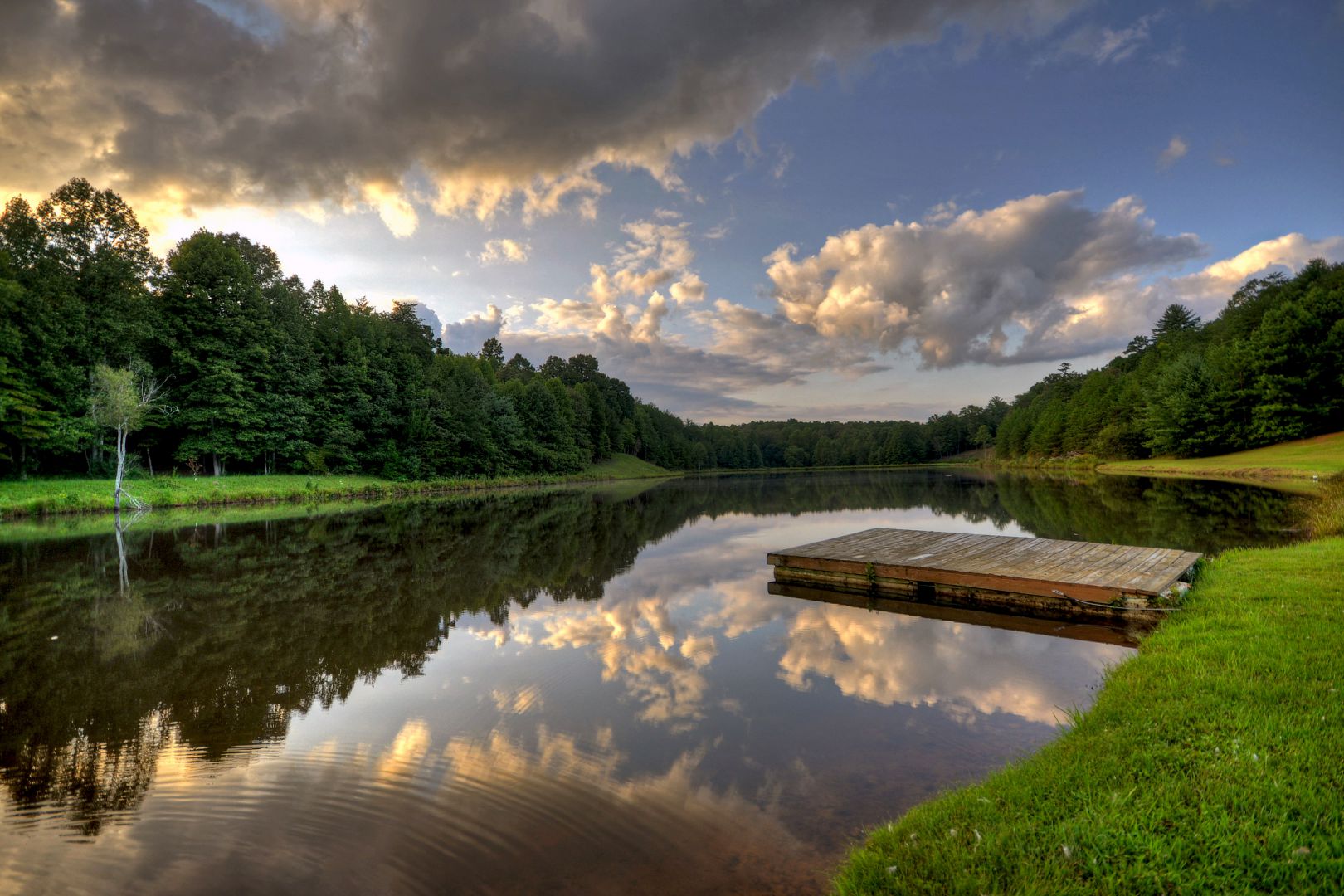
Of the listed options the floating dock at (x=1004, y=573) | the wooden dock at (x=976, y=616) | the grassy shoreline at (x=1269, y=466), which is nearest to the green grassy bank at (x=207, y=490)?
the wooden dock at (x=976, y=616)

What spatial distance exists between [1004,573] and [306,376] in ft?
152

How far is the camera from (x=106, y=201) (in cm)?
3278

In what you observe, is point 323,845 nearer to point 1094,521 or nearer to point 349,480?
point 1094,521

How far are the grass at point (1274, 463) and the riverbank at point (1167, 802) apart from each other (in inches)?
1392

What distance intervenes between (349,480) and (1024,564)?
41.8 meters

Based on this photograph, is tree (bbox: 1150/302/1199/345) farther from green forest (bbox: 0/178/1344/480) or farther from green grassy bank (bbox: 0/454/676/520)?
green grassy bank (bbox: 0/454/676/520)

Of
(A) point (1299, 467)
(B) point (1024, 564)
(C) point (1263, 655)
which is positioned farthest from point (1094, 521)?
(A) point (1299, 467)

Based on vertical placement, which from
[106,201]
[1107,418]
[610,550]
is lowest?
[610,550]

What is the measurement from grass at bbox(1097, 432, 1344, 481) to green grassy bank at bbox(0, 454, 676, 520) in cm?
5389

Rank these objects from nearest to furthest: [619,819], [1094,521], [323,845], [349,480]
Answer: [323,845] → [619,819] → [1094,521] → [349,480]

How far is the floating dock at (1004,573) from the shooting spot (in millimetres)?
8469

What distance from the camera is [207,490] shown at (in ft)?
100

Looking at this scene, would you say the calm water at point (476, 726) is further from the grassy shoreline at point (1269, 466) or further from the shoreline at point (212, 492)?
the grassy shoreline at point (1269, 466)

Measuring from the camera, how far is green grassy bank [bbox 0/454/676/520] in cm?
2494
